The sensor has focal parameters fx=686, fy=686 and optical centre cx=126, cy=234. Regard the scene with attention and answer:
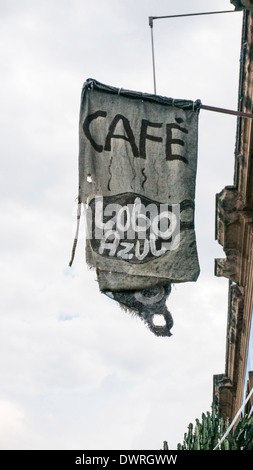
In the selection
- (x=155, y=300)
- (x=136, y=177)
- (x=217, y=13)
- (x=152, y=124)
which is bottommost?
(x=155, y=300)

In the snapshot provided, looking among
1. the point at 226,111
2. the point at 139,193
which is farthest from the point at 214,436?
the point at 226,111

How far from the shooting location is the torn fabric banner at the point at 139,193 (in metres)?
8.62

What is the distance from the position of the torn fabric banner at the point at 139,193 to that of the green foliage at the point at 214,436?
3087mm

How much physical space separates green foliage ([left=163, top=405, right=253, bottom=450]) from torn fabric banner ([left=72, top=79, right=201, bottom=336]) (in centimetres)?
309

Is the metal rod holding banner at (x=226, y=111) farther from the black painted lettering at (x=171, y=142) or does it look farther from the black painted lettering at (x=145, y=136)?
the black painted lettering at (x=145, y=136)

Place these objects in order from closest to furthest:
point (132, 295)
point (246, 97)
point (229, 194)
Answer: point (132, 295) < point (246, 97) < point (229, 194)

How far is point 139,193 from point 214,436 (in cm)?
468

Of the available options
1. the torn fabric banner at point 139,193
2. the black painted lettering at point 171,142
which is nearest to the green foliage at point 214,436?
the torn fabric banner at point 139,193

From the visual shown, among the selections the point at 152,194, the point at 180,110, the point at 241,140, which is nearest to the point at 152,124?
the point at 180,110

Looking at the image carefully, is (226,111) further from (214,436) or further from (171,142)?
(214,436)

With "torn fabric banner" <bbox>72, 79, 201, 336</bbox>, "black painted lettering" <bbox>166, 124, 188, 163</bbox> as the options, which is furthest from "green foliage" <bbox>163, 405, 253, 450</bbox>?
"black painted lettering" <bbox>166, 124, 188, 163</bbox>

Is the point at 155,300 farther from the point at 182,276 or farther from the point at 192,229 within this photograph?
the point at 192,229

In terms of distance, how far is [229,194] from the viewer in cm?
1301

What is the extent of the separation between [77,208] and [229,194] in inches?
188
